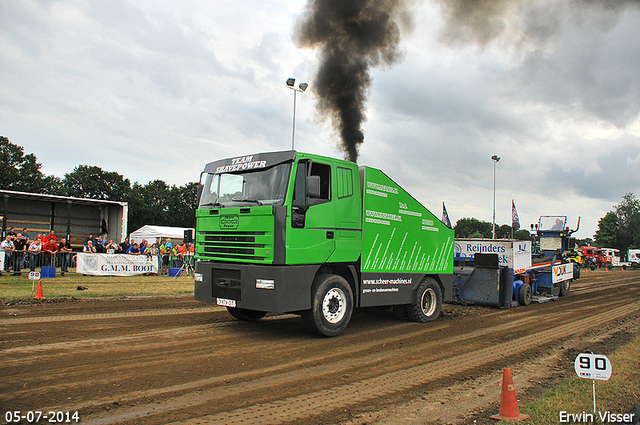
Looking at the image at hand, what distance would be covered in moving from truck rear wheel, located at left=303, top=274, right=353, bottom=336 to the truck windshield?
1.61 metres

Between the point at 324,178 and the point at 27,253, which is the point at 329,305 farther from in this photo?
the point at 27,253

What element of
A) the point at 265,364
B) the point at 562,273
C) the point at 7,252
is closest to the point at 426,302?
the point at 265,364

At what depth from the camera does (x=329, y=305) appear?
7.44 metres

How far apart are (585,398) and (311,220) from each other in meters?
4.32

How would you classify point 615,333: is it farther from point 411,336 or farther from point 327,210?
point 327,210

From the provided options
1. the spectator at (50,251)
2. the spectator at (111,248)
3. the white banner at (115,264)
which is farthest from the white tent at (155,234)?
the spectator at (50,251)

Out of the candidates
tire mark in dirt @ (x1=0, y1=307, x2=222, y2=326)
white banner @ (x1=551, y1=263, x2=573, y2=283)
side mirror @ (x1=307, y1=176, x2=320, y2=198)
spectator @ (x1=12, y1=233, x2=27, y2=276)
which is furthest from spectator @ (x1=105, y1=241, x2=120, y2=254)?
white banner @ (x1=551, y1=263, x2=573, y2=283)

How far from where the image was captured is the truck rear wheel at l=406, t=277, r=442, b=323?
9.40 meters

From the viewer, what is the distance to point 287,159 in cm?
705

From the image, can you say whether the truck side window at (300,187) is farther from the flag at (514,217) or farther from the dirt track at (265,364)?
the flag at (514,217)

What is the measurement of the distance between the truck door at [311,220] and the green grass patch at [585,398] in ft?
12.2

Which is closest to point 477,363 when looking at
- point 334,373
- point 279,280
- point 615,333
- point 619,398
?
point 619,398

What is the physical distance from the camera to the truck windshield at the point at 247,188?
7.00 meters

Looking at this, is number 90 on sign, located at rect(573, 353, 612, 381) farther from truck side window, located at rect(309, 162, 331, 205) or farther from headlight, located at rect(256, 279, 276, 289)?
truck side window, located at rect(309, 162, 331, 205)
